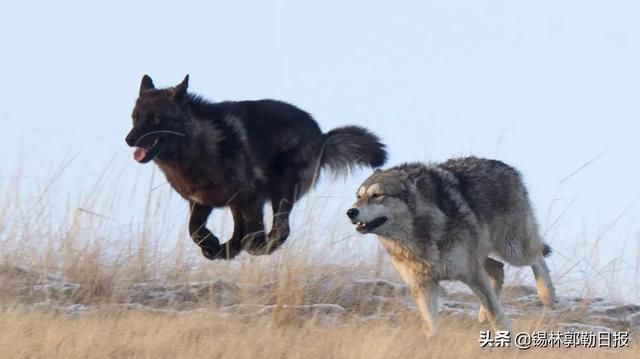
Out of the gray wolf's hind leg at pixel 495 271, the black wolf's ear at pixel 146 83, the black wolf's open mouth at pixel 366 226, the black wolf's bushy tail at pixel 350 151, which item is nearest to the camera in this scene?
the black wolf's open mouth at pixel 366 226

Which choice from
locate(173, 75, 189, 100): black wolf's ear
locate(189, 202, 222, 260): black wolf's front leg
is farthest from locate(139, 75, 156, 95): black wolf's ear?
locate(189, 202, 222, 260): black wolf's front leg

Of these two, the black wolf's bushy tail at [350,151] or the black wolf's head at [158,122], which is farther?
the black wolf's bushy tail at [350,151]

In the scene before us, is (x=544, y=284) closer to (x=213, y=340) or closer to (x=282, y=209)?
(x=282, y=209)

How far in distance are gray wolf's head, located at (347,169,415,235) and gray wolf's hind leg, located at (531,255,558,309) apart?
1.44 m

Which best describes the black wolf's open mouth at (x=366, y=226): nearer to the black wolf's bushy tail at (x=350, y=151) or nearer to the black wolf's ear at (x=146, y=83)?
the black wolf's bushy tail at (x=350, y=151)

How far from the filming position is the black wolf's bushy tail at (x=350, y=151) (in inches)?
407

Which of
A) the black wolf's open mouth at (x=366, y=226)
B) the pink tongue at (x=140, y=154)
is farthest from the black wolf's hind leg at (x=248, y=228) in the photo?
the black wolf's open mouth at (x=366, y=226)

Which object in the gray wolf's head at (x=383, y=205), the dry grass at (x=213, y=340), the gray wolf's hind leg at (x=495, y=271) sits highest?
the gray wolf's head at (x=383, y=205)

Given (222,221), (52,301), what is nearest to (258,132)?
(222,221)

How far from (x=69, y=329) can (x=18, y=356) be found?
2.07ft

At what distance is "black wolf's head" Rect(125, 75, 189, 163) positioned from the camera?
30.3ft

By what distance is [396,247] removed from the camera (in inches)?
304

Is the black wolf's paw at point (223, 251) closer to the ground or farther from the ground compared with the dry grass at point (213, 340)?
farther from the ground

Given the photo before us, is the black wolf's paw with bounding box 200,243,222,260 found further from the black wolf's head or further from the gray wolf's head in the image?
the gray wolf's head
